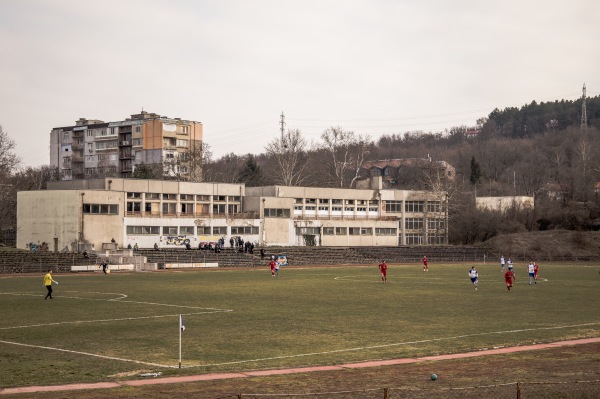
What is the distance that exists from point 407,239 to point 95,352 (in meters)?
120

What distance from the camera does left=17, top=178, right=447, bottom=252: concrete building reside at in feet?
325

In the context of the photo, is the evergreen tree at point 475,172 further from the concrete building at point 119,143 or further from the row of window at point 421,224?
the concrete building at point 119,143

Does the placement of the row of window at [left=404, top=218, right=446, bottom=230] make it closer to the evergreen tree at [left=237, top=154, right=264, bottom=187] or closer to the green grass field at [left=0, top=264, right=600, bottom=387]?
the evergreen tree at [left=237, top=154, right=264, bottom=187]

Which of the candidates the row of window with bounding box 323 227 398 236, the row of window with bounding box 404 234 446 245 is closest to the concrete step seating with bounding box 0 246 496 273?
the row of window with bounding box 323 227 398 236

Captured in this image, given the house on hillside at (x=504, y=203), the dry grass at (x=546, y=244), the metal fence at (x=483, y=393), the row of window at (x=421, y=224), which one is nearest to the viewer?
the metal fence at (x=483, y=393)

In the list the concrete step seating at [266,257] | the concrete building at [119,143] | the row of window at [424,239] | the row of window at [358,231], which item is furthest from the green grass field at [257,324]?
the concrete building at [119,143]

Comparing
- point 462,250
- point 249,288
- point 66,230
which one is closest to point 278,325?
point 249,288

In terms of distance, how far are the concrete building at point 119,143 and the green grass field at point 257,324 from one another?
11324 centimetres

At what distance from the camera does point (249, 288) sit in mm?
58812

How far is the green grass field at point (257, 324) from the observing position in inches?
1027

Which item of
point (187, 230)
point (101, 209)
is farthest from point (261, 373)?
point (187, 230)

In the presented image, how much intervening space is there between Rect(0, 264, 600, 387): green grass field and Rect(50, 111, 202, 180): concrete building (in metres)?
113

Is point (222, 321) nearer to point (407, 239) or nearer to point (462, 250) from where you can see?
point (462, 250)

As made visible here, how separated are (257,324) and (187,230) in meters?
77.2
